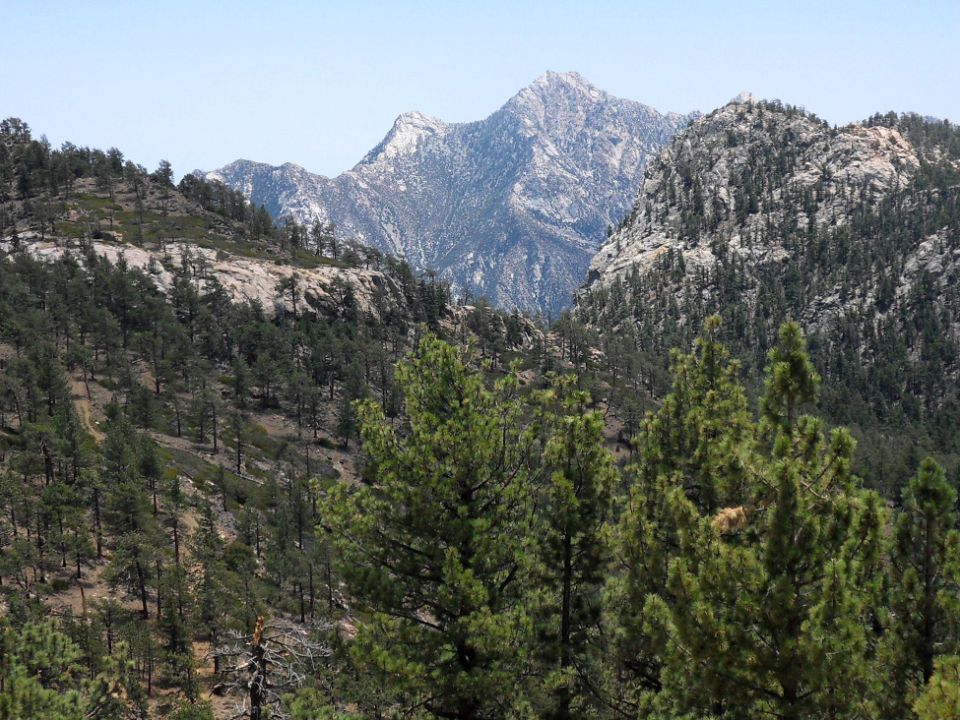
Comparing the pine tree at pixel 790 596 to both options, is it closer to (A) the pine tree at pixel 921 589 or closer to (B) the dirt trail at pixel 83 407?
(A) the pine tree at pixel 921 589

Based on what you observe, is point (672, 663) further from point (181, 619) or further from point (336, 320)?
point (336, 320)

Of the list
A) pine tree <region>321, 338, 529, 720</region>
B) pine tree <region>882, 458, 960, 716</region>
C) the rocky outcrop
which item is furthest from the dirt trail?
pine tree <region>882, 458, 960, 716</region>

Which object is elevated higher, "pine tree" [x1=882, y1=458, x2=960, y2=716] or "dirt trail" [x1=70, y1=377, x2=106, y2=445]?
"pine tree" [x1=882, y1=458, x2=960, y2=716]

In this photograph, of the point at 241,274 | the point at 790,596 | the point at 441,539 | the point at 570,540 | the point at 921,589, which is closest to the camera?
the point at 790,596

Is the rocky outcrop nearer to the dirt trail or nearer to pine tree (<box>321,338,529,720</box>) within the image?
the dirt trail

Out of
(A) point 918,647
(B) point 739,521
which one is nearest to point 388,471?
(B) point 739,521

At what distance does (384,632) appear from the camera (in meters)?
15.9

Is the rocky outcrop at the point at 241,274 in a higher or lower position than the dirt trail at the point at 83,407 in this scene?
higher

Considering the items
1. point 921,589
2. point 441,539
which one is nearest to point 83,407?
point 441,539

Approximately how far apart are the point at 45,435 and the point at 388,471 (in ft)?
222

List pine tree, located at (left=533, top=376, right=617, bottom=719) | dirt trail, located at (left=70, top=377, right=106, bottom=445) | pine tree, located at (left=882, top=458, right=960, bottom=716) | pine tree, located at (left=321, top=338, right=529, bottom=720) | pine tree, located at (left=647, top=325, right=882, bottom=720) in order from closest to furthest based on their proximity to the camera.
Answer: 1. pine tree, located at (left=647, top=325, right=882, bottom=720)
2. pine tree, located at (left=882, top=458, right=960, bottom=716)
3. pine tree, located at (left=321, top=338, right=529, bottom=720)
4. pine tree, located at (left=533, top=376, right=617, bottom=719)
5. dirt trail, located at (left=70, top=377, right=106, bottom=445)

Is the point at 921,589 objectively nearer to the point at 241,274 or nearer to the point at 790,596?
the point at 790,596

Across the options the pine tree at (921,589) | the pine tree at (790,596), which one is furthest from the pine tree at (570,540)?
the pine tree at (921,589)

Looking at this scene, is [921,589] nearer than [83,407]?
Yes
